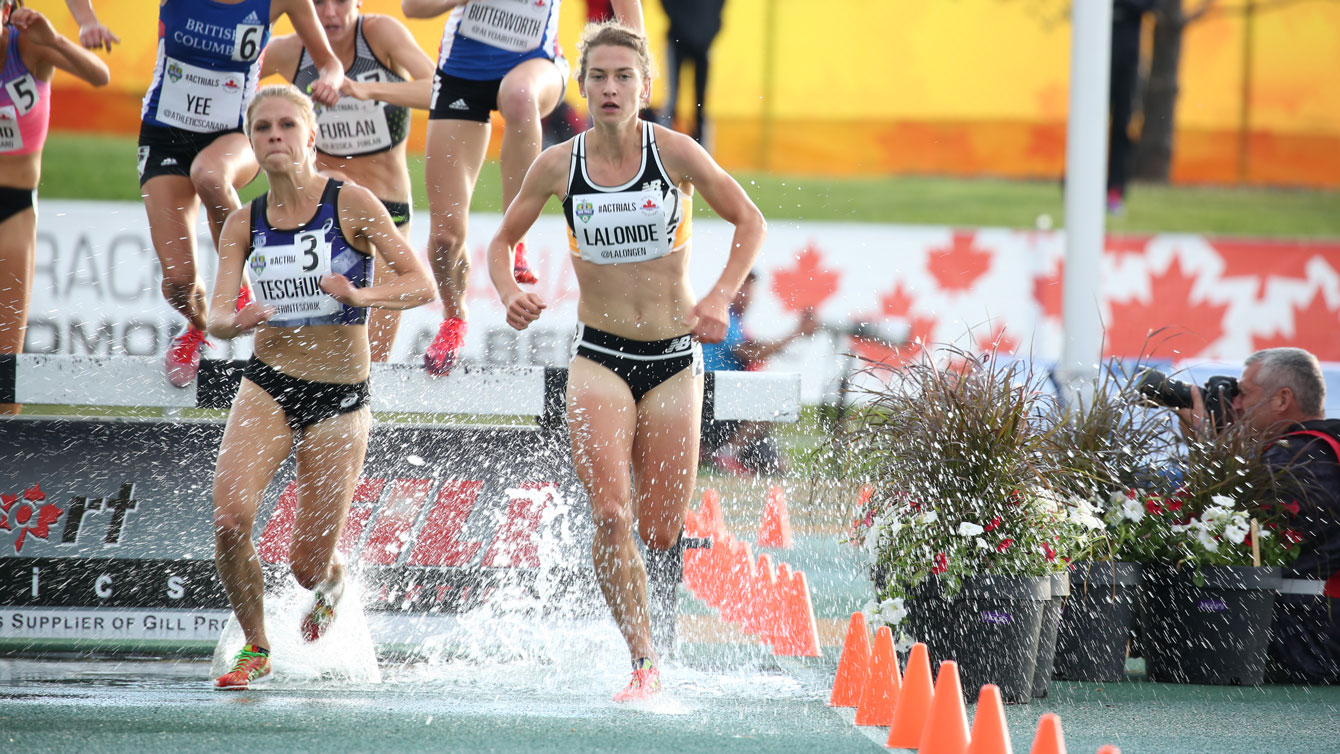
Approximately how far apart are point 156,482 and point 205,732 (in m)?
2.03

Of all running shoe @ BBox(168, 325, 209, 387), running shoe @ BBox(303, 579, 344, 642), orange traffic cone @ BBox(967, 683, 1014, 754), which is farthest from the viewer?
running shoe @ BBox(168, 325, 209, 387)

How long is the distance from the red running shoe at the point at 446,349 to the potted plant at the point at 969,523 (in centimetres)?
186

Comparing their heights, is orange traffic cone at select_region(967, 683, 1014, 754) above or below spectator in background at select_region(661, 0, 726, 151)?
below

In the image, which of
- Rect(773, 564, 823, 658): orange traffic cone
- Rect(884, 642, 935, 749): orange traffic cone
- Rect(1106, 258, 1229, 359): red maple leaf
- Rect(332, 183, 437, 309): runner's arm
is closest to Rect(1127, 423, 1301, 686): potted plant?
Rect(773, 564, 823, 658): orange traffic cone

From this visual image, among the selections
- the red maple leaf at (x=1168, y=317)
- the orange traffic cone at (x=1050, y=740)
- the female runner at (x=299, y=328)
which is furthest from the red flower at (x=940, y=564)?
the red maple leaf at (x=1168, y=317)

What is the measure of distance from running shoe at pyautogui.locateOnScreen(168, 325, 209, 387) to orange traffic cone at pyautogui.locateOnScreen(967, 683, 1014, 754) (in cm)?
367

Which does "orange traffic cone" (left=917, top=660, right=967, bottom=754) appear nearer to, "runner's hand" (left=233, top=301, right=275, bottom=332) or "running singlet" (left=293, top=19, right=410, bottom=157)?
"runner's hand" (left=233, top=301, right=275, bottom=332)

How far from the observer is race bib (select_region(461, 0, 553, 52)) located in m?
6.28

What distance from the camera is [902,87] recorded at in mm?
14836

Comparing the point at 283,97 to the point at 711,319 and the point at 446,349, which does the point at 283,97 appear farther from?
the point at 711,319

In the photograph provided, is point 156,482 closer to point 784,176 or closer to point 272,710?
point 272,710

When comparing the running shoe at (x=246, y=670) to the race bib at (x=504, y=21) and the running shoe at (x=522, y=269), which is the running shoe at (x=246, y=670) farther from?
the race bib at (x=504, y=21)

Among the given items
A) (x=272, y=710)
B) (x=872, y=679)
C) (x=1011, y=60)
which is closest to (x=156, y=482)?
(x=272, y=710)

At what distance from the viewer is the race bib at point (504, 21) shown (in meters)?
6.28
